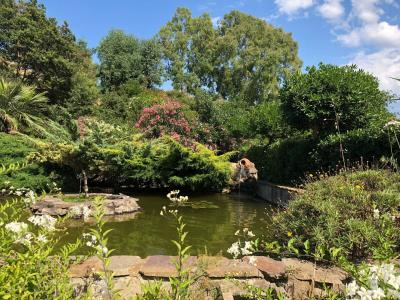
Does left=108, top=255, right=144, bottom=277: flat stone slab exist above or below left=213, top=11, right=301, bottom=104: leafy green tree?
below

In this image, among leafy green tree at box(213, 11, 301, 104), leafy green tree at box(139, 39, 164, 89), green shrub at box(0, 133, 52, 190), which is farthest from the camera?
leafy green tree at box(213, 11, 301, 104)

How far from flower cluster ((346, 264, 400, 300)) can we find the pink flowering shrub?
1439 centimetres

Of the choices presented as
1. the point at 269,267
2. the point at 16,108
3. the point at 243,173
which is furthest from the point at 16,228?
the point at 16,108

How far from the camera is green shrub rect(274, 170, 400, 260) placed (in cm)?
351

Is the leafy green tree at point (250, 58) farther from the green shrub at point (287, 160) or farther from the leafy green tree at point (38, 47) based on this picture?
the green shrub at point (287, 160)

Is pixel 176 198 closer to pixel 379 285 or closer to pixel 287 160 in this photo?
pixel 379 285

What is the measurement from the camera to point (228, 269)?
3.20 m

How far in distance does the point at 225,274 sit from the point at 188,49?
29795mm

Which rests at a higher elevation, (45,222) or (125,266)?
(45,222)

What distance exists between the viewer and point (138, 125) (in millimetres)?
16203

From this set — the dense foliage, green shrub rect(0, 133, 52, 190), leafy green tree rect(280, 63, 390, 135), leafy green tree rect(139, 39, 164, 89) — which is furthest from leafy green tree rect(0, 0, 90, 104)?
leafy green tree rect(280, 63, 390, 135)

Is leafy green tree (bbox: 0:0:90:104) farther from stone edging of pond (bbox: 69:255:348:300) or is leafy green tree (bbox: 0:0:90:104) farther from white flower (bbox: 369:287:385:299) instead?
white flower (bbox: 369:287:385:299)

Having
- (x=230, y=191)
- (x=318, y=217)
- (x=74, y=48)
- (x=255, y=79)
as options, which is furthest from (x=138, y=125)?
(x=255, y=79)

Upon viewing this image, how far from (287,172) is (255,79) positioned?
18.4 m
